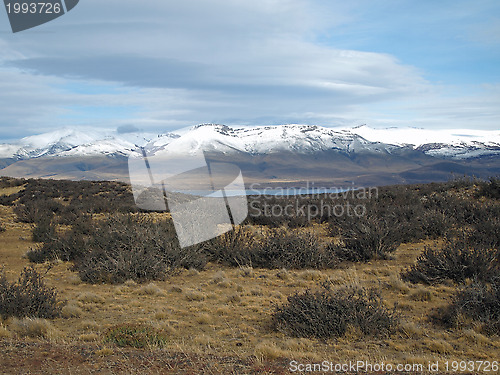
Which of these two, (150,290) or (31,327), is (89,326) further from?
(150,290)

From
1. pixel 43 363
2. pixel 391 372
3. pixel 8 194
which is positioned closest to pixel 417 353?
pixel 391 372

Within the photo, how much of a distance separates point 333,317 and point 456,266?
185 inches

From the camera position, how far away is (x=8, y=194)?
1242 inches

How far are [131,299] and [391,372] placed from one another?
6.23 meters

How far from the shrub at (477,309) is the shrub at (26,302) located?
7.57 meters

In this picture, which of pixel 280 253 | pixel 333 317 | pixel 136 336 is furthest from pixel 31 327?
pixel 280 253

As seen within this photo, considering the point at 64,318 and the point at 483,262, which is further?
the point at 483,262

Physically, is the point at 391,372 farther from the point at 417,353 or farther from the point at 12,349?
the point at 12,349

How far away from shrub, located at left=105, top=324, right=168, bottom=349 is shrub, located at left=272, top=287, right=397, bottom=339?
205 centimetres

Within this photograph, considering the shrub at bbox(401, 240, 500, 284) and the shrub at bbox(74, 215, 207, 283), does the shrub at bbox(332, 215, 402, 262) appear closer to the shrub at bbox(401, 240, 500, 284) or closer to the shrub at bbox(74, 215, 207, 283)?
the shrub at bbox(401, 240, 500, 284)

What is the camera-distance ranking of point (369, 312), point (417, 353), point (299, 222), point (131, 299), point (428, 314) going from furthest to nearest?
point (299, 222) < point (131, 299) < point (428, 314) < point (369, 312) < point (417, 353)

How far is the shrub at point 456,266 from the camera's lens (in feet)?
30.3

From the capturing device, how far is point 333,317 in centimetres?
651

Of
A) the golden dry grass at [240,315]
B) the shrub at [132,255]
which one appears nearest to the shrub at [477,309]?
the golden dry grass at [240,315]
